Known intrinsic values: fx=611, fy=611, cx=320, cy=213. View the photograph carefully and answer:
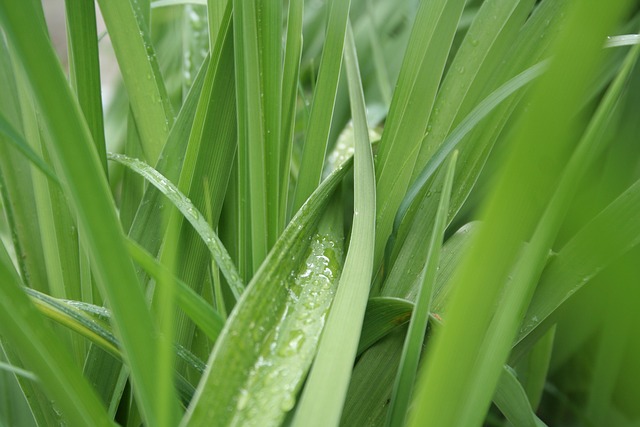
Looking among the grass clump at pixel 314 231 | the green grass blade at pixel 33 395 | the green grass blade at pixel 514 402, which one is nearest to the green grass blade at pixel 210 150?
the grass clump at pixel 314 231

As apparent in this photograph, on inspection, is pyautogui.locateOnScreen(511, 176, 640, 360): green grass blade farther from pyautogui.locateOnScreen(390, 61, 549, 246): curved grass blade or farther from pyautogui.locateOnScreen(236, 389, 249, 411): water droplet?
pyautogui.locateOnScreen(236, 389, 249, 411): water droplet

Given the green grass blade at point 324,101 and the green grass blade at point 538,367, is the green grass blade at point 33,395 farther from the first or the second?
the green grass blade at point 538,367

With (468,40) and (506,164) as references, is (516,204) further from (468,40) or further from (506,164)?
(468,40)

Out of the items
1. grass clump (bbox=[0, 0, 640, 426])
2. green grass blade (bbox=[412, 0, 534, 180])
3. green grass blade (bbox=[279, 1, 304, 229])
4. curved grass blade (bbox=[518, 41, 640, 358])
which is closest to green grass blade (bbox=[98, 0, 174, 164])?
grass clump (bbox=[0, 0, 640, 426])

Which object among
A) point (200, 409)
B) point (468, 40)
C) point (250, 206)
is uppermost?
point (468, 40)

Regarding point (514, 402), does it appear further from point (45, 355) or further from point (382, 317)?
point (45, 355)

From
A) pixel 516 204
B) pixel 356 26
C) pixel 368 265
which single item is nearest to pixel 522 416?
pixel 368 265
